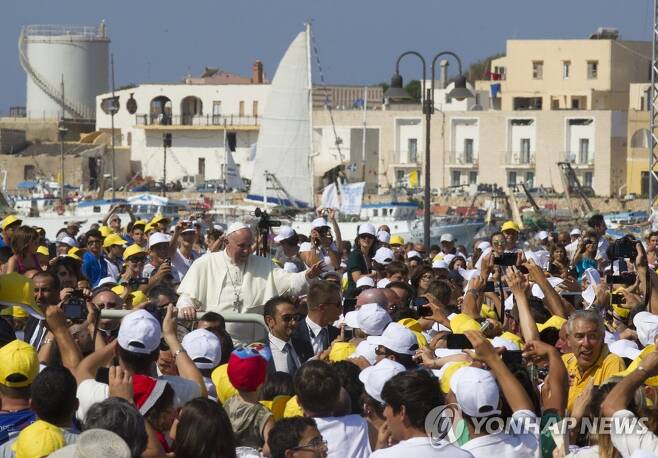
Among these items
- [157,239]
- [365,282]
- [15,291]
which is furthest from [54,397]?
[157,239]

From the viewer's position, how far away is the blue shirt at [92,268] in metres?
14.6

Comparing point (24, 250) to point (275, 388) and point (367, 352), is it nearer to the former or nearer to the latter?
point (367, 352)

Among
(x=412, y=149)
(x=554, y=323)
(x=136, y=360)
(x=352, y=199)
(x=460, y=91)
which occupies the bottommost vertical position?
(x=352, y=199)

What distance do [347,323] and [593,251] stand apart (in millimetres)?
8900

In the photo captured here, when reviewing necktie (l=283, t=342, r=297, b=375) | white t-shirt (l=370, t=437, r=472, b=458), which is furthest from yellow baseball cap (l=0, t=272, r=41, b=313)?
white t-shirt (l=370, t=437, r=472, b=458)

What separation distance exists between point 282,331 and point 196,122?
8809 cm

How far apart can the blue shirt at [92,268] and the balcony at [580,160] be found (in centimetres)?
7243

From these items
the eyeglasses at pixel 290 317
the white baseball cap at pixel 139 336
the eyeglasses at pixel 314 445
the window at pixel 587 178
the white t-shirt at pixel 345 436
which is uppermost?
the white baseball cap at pixel 139 336

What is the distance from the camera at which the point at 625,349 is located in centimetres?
884

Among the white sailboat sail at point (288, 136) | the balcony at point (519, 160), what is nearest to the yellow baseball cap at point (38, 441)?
the white sailboat sail at point (288, 136)

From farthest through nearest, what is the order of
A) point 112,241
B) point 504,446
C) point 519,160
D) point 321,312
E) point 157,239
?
point 519,160 → point 112,241 → point 157,239 → point 321,312 → point 504,446

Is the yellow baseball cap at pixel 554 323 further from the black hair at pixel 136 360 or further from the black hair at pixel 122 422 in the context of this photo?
the black hair at pixel 122 422

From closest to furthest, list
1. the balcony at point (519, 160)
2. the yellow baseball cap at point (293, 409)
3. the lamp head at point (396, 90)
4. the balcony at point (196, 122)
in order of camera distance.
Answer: the yellow baseball cap at point (293, 409) → the lamp head at point (396, 90) → the balcony at point (519, 160) → the balcony at point (196, 122)

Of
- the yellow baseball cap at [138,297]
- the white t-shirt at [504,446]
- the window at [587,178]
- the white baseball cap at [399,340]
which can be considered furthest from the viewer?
the window at [587,178]
